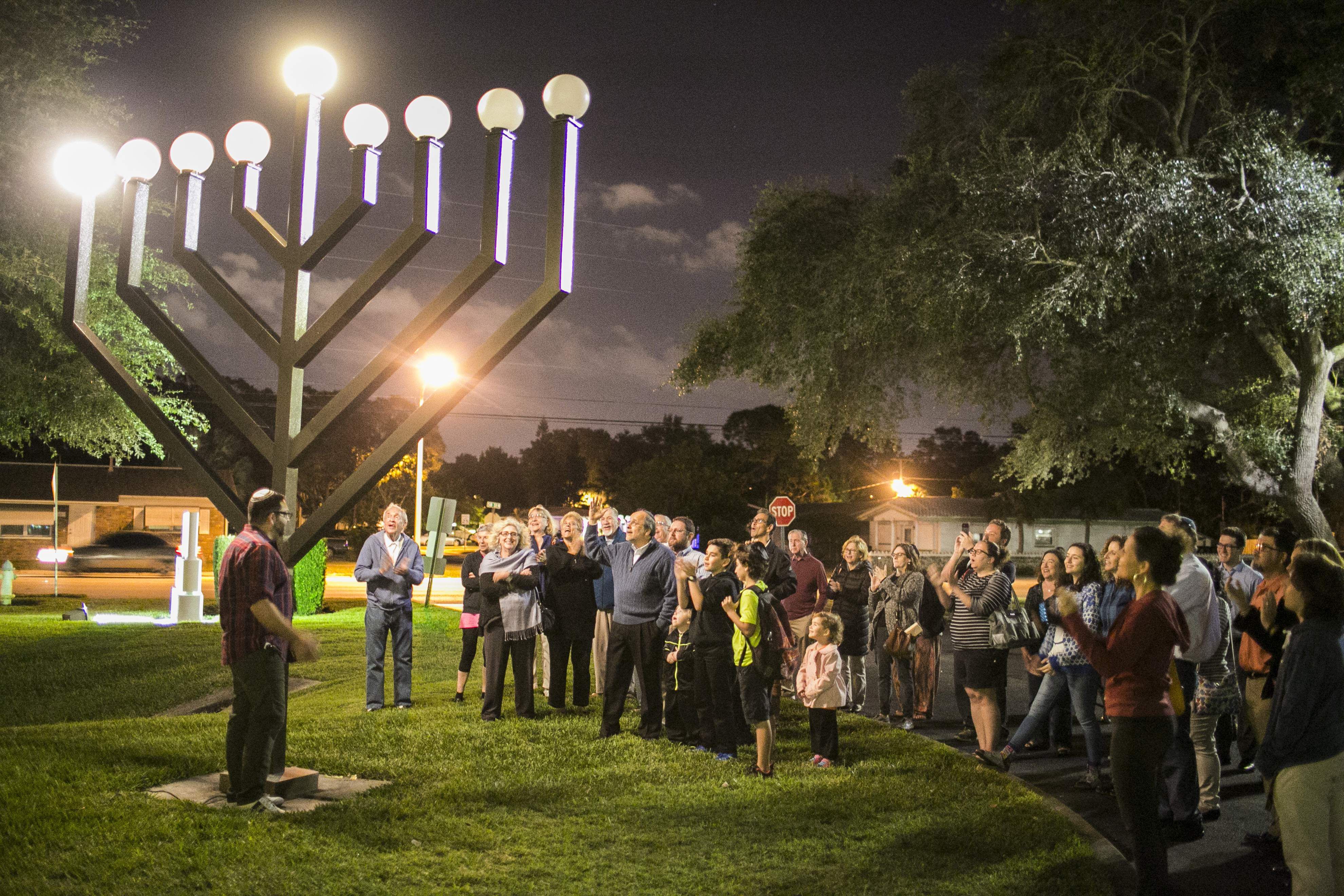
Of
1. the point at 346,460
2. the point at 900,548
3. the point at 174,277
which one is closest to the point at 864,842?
the point at 900,548

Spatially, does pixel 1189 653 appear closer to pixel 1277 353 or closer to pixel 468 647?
pixel 468 647

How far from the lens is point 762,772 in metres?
7.06

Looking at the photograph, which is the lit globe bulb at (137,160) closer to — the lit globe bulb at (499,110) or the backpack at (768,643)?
the lit globe bulb at (499,110)

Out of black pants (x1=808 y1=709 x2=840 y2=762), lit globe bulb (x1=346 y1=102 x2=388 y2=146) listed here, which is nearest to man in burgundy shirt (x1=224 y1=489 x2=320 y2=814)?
lit globe bulb (x1=346 y1=102 x2=388 y2=146)

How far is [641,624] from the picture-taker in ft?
26.8

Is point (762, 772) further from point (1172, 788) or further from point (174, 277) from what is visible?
point (174, 277)

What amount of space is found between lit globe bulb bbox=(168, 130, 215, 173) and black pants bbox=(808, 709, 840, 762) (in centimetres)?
561

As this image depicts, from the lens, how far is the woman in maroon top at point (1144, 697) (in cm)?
461

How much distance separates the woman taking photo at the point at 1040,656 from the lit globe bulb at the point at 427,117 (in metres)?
5.04

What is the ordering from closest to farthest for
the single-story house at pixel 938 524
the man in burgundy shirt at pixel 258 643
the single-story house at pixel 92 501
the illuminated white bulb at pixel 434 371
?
the man in burgundy shirt at pixel 258 643, the illuminated white bulb at pixel 434 371, the single-story house at pixel 92 501, the single-story house at pixel 938 524

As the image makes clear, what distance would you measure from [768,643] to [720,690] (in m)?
0.68

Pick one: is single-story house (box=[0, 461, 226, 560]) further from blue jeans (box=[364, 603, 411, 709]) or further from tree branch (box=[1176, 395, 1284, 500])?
tree branch (box=[1176, 395, 1284, 500])

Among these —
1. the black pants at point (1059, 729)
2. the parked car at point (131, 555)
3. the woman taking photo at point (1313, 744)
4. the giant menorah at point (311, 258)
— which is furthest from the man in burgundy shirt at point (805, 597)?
the parked car at point (131, 555)

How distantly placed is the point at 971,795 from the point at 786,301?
14.7 metres
